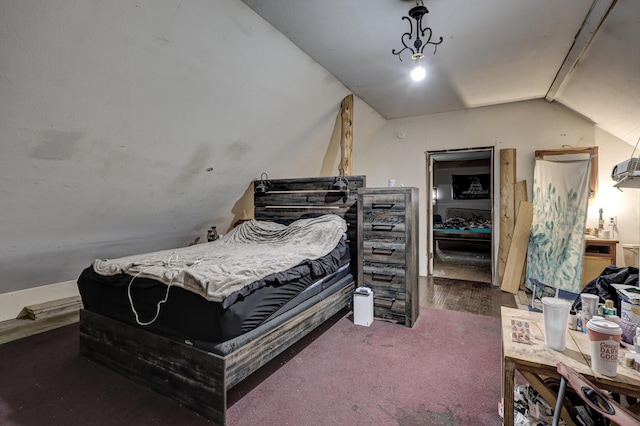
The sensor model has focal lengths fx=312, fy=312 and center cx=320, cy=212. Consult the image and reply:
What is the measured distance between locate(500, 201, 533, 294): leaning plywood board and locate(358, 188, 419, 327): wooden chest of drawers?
1.77m

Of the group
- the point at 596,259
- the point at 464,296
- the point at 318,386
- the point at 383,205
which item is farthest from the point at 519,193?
the point at 318,386

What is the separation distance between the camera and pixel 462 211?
24.8ft

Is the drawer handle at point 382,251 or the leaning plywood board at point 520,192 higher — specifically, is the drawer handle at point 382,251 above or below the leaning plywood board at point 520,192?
below

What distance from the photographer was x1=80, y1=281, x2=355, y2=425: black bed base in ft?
5.24

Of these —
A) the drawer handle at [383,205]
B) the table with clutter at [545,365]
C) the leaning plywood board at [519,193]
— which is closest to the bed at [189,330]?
the drawer handle at [383,205]

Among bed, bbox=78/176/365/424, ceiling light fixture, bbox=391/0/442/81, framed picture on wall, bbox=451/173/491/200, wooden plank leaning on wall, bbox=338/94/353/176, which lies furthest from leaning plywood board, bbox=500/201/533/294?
framed picture on wall, bbox=451/173/491/200

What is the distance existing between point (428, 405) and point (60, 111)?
9.03 feet

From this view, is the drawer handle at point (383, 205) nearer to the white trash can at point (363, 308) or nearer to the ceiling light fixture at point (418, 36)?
the white trash can at point (363, 308)

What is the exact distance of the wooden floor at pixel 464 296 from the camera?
331 centimetres

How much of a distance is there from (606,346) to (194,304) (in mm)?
1759

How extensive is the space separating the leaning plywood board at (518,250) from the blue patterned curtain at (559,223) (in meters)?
0.07

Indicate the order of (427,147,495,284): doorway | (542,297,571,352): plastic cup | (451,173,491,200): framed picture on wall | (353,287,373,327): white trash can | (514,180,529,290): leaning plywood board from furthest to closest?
(451,173,491,200): framed picture on wall < (427,147,495,284): doorway < (514,180,529,290): leaning plywood board < (353,287,373,327): white trash can < (542,297,571,352): plastic cup

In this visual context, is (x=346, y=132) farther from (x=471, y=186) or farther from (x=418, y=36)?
(x=471, y=186)

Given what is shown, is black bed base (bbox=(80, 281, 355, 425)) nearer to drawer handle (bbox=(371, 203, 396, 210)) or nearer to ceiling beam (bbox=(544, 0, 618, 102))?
drawer handle (bbox=(371, 203, 396, 210))
